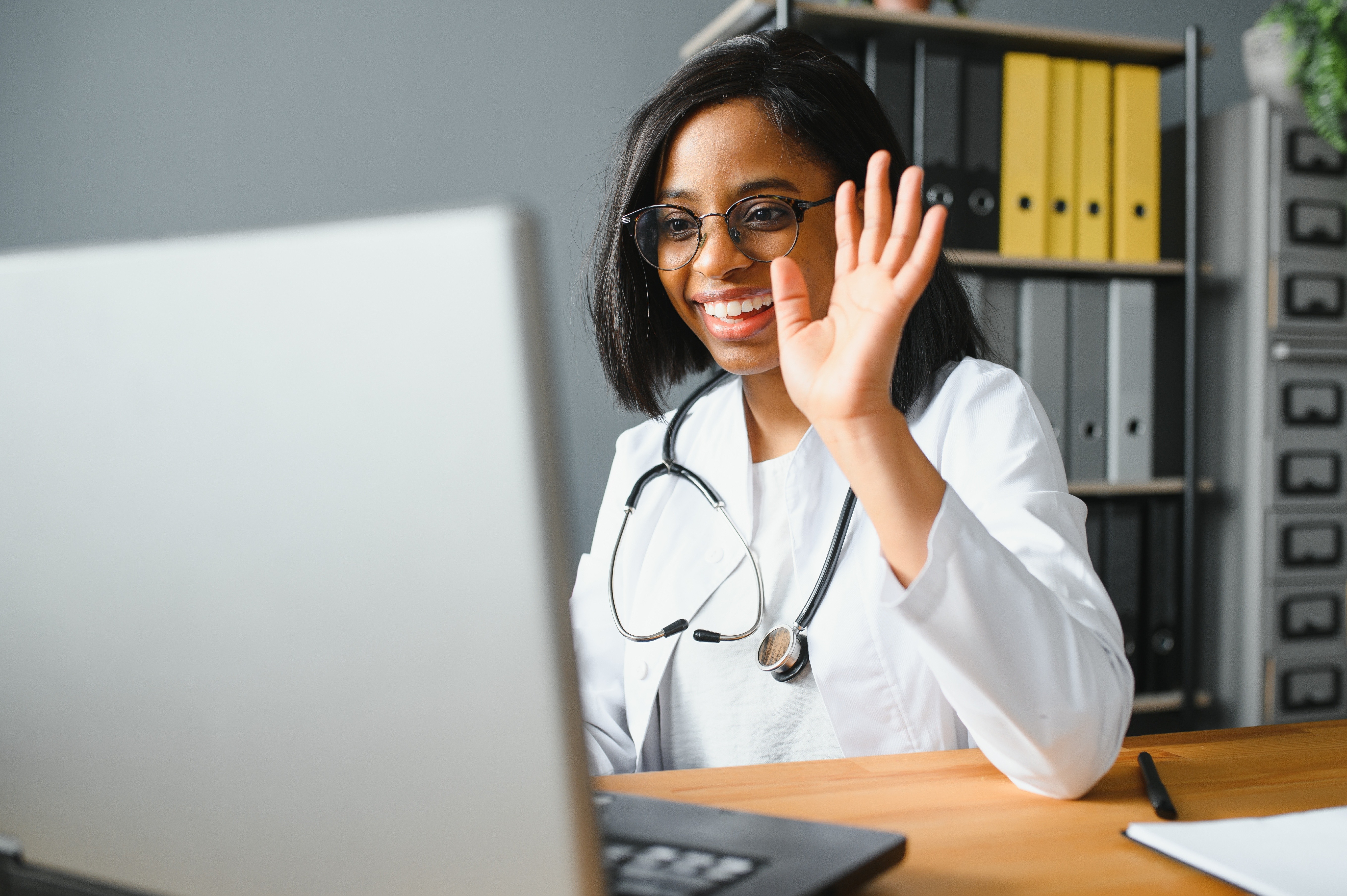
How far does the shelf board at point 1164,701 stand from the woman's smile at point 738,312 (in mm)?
1588

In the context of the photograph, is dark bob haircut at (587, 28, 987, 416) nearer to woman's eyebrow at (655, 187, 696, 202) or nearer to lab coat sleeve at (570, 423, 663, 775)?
woman's eyebrow at (655, 187, 696, 202)

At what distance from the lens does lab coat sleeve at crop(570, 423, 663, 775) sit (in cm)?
109

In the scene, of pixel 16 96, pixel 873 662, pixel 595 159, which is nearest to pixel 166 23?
pixel 16 96

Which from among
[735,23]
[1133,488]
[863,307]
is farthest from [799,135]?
[1133,488]

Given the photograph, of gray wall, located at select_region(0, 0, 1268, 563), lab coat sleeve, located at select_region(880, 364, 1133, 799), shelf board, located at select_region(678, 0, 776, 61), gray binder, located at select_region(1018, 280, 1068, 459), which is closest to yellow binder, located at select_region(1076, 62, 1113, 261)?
gray binder, located at select_region(1018, 280, 1068, 459)

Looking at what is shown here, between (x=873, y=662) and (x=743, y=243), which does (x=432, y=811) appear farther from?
(x=743, y=243)

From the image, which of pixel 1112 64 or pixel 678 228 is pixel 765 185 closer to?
pixel 678 228

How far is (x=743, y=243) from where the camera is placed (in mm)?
1101

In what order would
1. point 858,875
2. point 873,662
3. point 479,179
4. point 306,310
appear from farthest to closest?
point 479,179 → point 873,662 → point 858,875 → point 306,310

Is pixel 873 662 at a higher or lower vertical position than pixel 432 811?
lower

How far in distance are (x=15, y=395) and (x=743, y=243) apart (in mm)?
817

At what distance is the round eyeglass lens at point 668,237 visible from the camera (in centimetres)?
113

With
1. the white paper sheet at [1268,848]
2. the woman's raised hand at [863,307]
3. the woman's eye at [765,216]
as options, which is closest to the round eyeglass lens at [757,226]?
the woman's eye at [765,216]

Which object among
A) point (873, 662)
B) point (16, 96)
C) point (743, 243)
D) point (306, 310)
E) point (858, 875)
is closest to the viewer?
point (306, 310)
